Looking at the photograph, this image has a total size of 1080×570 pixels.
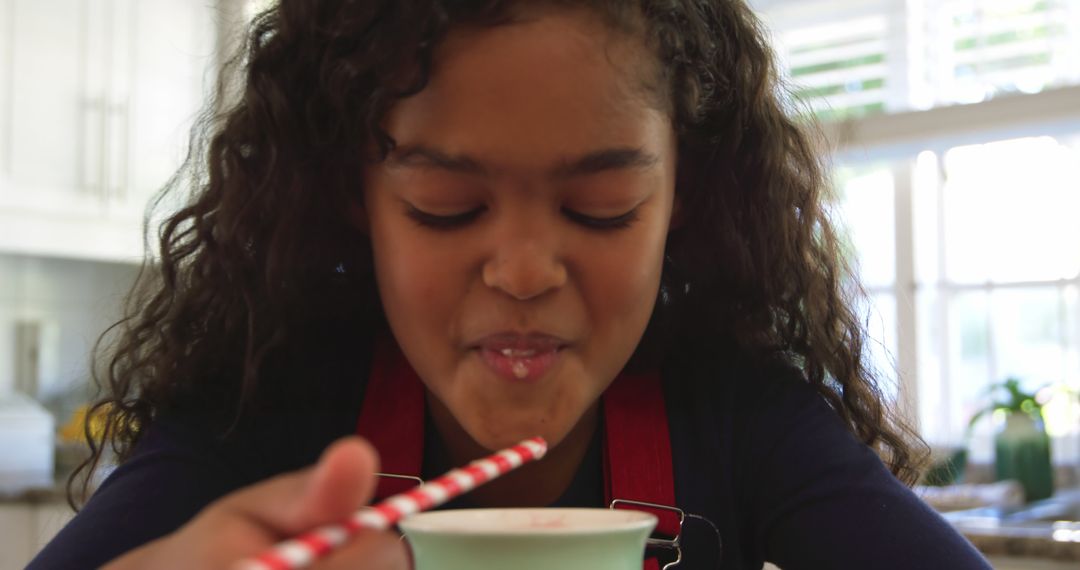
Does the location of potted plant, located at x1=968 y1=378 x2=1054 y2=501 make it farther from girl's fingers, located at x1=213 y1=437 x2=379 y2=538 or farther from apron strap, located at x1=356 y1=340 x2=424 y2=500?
girl's fingers, located at x1=213 y1=437 x2=379 y2=538

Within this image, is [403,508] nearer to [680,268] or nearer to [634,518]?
[634,518]

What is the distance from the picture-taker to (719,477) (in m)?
0.95

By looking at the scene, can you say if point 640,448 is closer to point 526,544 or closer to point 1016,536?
point 526,544

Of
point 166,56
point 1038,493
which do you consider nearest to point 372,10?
point 1038,493

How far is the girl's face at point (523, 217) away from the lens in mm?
737

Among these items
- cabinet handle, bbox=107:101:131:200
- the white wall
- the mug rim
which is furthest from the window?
the mug rim

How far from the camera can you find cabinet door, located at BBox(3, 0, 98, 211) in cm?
321

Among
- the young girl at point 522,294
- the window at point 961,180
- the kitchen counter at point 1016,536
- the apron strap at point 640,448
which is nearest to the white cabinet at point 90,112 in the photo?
the window at point 961,180

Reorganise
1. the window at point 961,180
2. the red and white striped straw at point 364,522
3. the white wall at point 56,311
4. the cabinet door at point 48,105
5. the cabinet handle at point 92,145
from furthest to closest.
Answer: the white wall at point 56,311
the cabinet handle at point 92,145
the cabinet door at point 48,105
the window at point 961,180
the red and white striped straw at point 364,522

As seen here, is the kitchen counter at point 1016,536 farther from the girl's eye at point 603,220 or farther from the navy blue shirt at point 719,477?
the girl's eye at point 603,220

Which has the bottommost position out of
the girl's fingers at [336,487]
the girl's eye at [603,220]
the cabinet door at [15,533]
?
the cabinet door at [15,533]

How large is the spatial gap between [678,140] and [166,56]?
3104 millimetres

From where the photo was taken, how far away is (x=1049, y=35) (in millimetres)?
3172

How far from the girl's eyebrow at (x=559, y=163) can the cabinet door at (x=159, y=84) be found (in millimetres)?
2934
